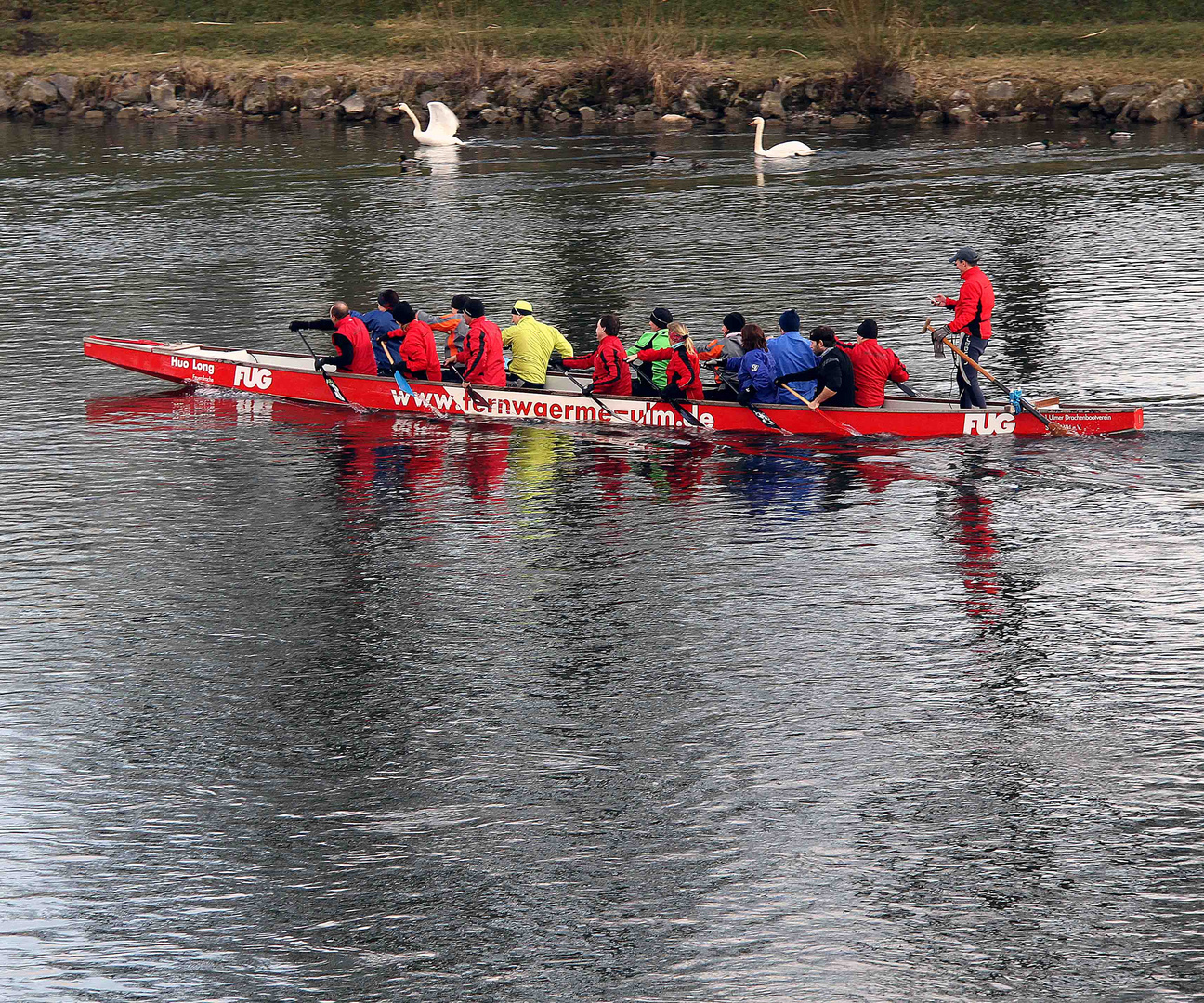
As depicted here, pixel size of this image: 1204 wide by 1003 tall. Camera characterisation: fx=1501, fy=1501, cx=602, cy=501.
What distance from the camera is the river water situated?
12070 mm

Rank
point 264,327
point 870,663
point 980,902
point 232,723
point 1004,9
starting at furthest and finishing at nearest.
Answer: point 1004,9 < point 264,327 < point 870,663 < point 232,723 < point 980,902

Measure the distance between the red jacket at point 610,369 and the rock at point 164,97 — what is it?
47543 mm

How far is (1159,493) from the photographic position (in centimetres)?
2133

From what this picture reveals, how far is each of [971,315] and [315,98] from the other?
157ft

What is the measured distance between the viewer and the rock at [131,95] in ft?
220

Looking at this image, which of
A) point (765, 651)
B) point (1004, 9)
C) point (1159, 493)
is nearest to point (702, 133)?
point (1004, 9)

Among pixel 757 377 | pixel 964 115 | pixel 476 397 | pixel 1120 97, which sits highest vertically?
pixel 1120 97

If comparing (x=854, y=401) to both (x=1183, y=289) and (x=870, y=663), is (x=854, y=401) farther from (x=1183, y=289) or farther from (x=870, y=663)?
(x=1183, y=289)

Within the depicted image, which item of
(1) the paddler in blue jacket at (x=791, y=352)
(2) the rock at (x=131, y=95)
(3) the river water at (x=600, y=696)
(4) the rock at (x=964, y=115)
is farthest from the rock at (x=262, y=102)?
(1) the paddler in blue jacket at (x=791, y=352)

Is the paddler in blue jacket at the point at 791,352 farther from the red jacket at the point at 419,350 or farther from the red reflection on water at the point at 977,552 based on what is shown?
the red jacket at the point at 419,350

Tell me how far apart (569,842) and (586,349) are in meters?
18.4

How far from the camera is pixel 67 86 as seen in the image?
6694 centimetres

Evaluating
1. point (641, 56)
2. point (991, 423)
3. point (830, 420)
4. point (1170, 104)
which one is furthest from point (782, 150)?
point (991, 423)

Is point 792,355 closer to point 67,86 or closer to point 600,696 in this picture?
point 600,696
